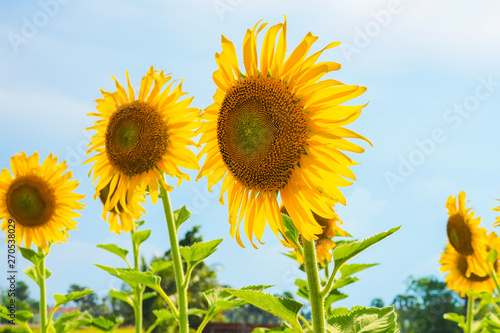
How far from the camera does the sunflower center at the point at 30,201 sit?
5.91 metres

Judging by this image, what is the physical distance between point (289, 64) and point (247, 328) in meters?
45.4

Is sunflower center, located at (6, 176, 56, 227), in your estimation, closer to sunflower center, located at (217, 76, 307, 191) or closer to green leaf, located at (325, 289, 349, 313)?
green leaf, located at (325, 289, 349, 313)

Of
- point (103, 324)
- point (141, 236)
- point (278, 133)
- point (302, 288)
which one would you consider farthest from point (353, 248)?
point (103, 324)

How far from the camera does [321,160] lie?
8.14 feet

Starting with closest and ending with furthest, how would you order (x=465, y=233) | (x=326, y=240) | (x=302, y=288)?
(x=302, y=288), (x=326, y=240), (x=465, y=233)

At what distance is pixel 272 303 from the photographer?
83.7 inches

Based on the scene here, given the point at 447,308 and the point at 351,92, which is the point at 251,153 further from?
the point at 447,308

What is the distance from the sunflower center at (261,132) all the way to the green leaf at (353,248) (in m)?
0.52

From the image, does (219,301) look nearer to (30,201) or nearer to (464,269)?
(30,201)

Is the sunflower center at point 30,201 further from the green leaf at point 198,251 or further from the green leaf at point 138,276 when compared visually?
the green leaf at point 198,251

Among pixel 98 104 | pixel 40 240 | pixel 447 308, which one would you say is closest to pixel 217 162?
pixel 98 104

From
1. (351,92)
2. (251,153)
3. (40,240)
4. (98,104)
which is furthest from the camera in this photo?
(40,240)

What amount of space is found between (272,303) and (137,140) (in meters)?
2.24

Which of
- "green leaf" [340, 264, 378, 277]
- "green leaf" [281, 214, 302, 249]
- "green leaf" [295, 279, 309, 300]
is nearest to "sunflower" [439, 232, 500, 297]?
"green leaf" [295, 279, 309, 300]
